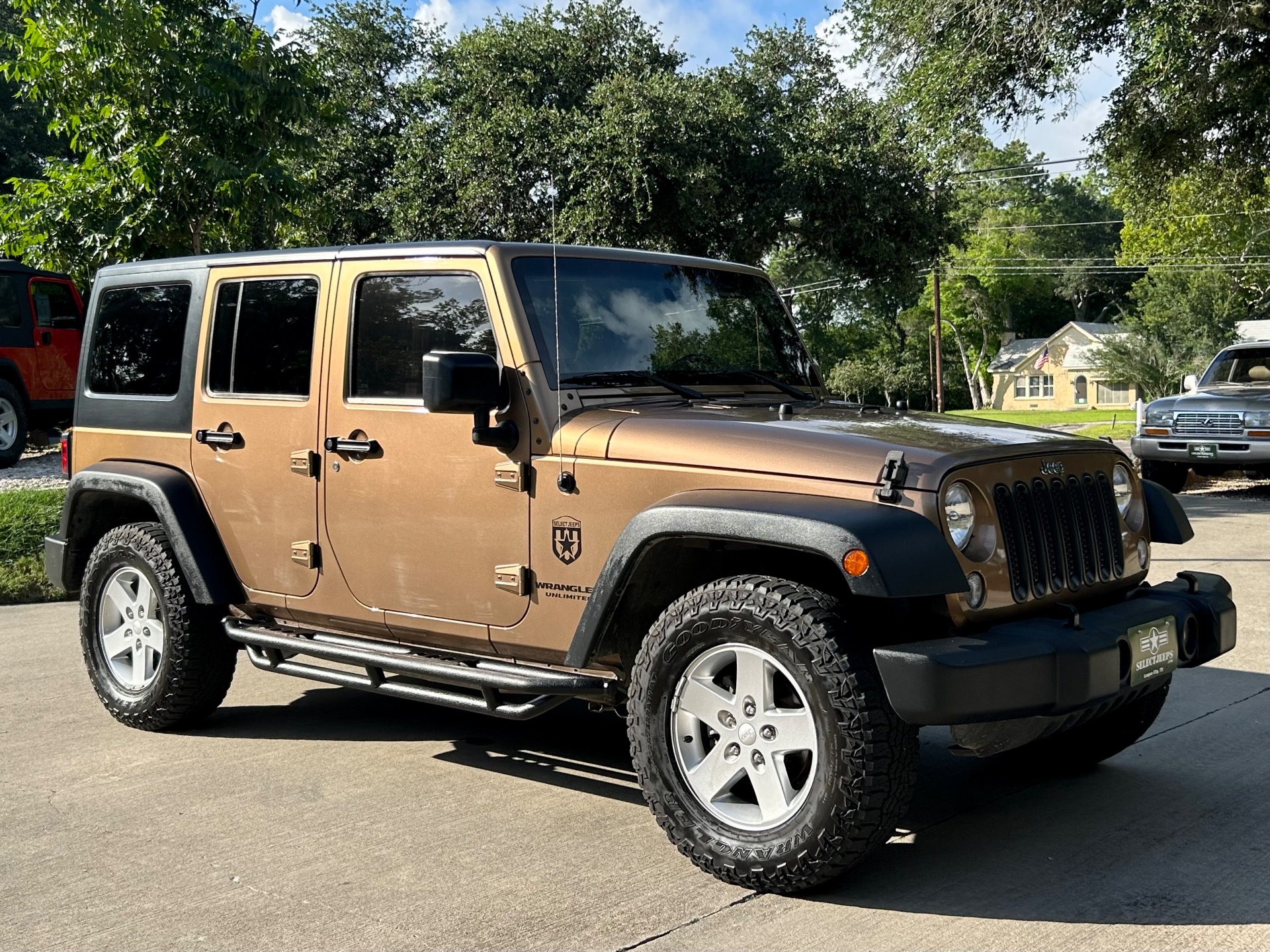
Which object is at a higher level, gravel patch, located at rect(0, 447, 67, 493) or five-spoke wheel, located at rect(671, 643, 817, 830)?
gravel patch, located at rect(0, 447, 67, 493)

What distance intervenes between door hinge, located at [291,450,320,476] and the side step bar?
2.21 feet

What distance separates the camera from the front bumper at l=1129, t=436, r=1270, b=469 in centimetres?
1482

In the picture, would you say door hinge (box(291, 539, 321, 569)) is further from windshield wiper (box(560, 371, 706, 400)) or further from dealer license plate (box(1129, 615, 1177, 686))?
dealer license plate (box(1129, 615, 1177, 686))

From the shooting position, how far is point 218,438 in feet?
18.2

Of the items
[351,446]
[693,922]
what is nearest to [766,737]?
[693,922]

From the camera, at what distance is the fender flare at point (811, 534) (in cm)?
359

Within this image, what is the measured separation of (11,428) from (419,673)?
40.2 ft

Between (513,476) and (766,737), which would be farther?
(513,476)

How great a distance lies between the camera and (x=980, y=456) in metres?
3.96

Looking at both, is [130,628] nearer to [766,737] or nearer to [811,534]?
[766,737]

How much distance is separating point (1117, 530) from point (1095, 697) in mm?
898

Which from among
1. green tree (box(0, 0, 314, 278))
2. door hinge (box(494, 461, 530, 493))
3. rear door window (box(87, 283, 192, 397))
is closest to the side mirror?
door hinge (box(494, 461, 530, 493))

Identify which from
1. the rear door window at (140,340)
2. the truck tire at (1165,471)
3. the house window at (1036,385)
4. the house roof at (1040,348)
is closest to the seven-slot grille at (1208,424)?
the truck tire at (1165,471)

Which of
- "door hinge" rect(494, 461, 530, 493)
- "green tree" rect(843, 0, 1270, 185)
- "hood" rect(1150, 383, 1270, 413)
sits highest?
"green tree" rect(843, 0, 1270, 185)
